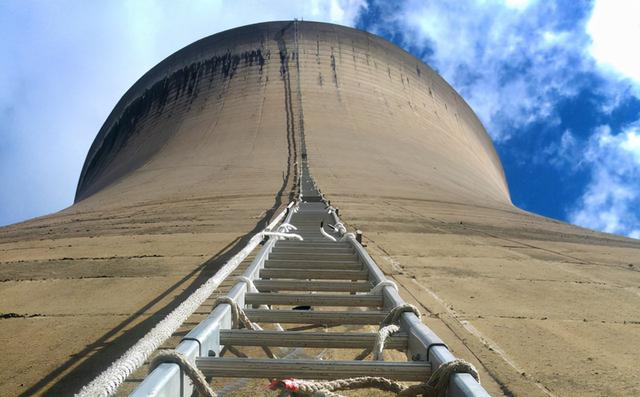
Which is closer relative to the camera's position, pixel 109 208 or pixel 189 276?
pixel 189 276

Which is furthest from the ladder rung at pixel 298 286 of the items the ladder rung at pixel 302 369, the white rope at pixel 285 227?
the white rope at pixel 285 227

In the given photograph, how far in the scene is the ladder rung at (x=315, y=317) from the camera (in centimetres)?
169

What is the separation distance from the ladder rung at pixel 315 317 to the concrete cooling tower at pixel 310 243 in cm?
19

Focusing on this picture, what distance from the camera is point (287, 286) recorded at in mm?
2131

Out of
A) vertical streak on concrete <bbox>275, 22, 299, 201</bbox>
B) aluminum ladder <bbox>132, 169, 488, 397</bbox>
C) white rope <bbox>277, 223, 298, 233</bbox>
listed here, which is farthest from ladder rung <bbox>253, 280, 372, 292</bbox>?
vertical streak on concrete <bbox>275, 22, 299, 201</bbox>

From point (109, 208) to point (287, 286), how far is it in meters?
5.26

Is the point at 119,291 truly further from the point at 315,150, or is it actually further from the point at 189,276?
the point at 315,150

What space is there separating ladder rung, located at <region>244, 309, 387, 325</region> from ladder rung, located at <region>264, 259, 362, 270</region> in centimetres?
78

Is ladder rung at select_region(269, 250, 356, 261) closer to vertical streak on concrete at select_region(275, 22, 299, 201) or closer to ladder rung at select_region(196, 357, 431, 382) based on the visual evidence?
ladder rung at select_region(196, 357, 431, 382)

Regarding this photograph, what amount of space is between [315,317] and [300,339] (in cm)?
22

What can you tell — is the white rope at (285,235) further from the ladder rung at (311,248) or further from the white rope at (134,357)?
the white rope at (134,357)

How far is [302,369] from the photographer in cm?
127

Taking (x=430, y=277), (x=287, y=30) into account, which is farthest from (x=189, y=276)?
(x=287, y=30)

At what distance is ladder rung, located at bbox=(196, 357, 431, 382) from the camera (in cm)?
126
